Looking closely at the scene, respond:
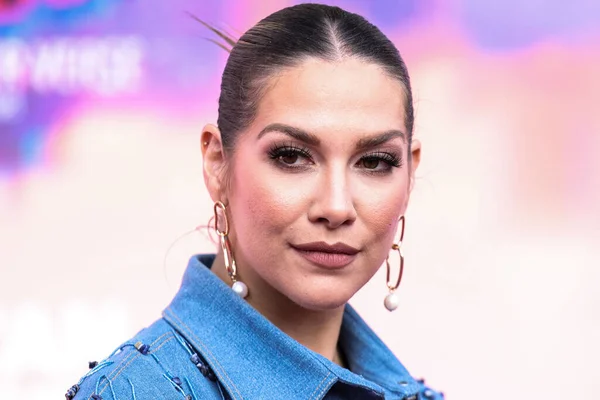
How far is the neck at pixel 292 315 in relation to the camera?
55.4 inches

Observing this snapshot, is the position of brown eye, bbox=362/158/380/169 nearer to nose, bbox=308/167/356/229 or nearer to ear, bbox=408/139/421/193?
nose, bbox=308/167/356/229

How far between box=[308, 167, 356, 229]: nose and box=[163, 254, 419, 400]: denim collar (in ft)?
0.61

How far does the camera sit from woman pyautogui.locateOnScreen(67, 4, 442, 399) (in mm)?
1293

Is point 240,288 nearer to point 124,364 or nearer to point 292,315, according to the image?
point 292,315

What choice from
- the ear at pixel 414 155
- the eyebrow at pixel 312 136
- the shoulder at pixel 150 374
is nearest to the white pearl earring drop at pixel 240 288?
the shoulder at pixel 150 374

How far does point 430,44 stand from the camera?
2875 millimetres

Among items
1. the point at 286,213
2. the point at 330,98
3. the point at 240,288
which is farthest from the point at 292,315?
the point at 330,98

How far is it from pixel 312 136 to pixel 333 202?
10cm

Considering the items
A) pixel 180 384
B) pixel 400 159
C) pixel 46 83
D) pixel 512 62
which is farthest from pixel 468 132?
pixel 180 384

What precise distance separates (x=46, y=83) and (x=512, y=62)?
1462mm

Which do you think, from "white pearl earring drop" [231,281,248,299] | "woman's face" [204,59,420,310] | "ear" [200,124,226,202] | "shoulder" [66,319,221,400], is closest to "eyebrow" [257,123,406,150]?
"woman's face" [204,59,420,310]

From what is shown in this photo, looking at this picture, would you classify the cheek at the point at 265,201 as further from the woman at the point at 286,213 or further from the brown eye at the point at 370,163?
the brown eye at the point at 370,163

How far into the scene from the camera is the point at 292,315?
143 centimetres

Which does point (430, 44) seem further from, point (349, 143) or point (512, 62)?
point (349, 143)
